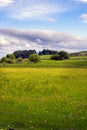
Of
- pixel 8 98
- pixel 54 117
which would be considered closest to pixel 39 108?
pixel 54 117

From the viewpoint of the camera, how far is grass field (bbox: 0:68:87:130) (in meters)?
25.4

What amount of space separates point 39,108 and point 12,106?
9.95 feet

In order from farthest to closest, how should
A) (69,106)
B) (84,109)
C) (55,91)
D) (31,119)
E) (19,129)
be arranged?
(55,91)
(69,106)
(84,109)
(31,119)
(19,129)

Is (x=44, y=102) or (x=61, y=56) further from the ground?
(x=61, y=56)

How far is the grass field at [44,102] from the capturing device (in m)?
25.4

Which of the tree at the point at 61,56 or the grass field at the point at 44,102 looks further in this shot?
the tree at the point at 61,56

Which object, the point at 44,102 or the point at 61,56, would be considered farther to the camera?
the point at 61,56

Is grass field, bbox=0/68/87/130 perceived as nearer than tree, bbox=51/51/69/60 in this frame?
Yes

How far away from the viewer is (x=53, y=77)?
194 feet

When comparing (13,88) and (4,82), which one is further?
(4,82)

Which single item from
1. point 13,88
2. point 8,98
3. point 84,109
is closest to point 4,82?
point 13,88

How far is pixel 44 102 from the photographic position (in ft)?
122

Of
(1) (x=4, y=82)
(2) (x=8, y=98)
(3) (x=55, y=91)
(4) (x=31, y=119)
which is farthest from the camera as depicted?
(1) (x=4, y=82)

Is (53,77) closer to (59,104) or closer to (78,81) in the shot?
(78,81)
